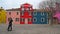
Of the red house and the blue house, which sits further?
the red house

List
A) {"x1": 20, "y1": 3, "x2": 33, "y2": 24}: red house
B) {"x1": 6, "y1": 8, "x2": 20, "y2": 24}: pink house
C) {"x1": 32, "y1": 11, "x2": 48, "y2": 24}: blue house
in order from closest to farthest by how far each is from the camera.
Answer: {"x1": 32, "y1": 11, "x2": 48, "y2": 24}: blue house
{"x1": 20, "y1": 3, "x2": 33, "y2": 24}: red house
{"x1": 6, "y1": 8, "x2": 20, "y2": 24}: pink house

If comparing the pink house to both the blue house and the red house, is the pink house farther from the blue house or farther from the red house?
the blue house

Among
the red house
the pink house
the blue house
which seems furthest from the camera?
the pink house

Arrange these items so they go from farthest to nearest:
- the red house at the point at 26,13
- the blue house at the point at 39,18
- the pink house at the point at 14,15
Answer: the pink house at the point at 14,15, the red house at the point at 26,13, the blue house at the point at 39,18

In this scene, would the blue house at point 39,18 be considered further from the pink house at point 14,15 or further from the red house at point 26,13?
the pink house at point 14,15

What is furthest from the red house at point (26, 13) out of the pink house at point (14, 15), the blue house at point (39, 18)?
the pink house at point (14, 15)

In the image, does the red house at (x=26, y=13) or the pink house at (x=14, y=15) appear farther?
the pink house at (x=14, y=15)

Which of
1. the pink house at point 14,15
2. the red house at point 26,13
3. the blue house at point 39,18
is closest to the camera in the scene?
the blue house at point 39,18

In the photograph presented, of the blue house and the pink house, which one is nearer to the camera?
the blue house

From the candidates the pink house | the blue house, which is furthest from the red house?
the pink house

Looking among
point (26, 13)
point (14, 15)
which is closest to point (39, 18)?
point (26, 13)

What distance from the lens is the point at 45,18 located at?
296ft

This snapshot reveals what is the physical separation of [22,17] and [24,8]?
3938 millimetres

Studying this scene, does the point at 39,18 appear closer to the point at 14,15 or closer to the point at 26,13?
the point at 26,13
